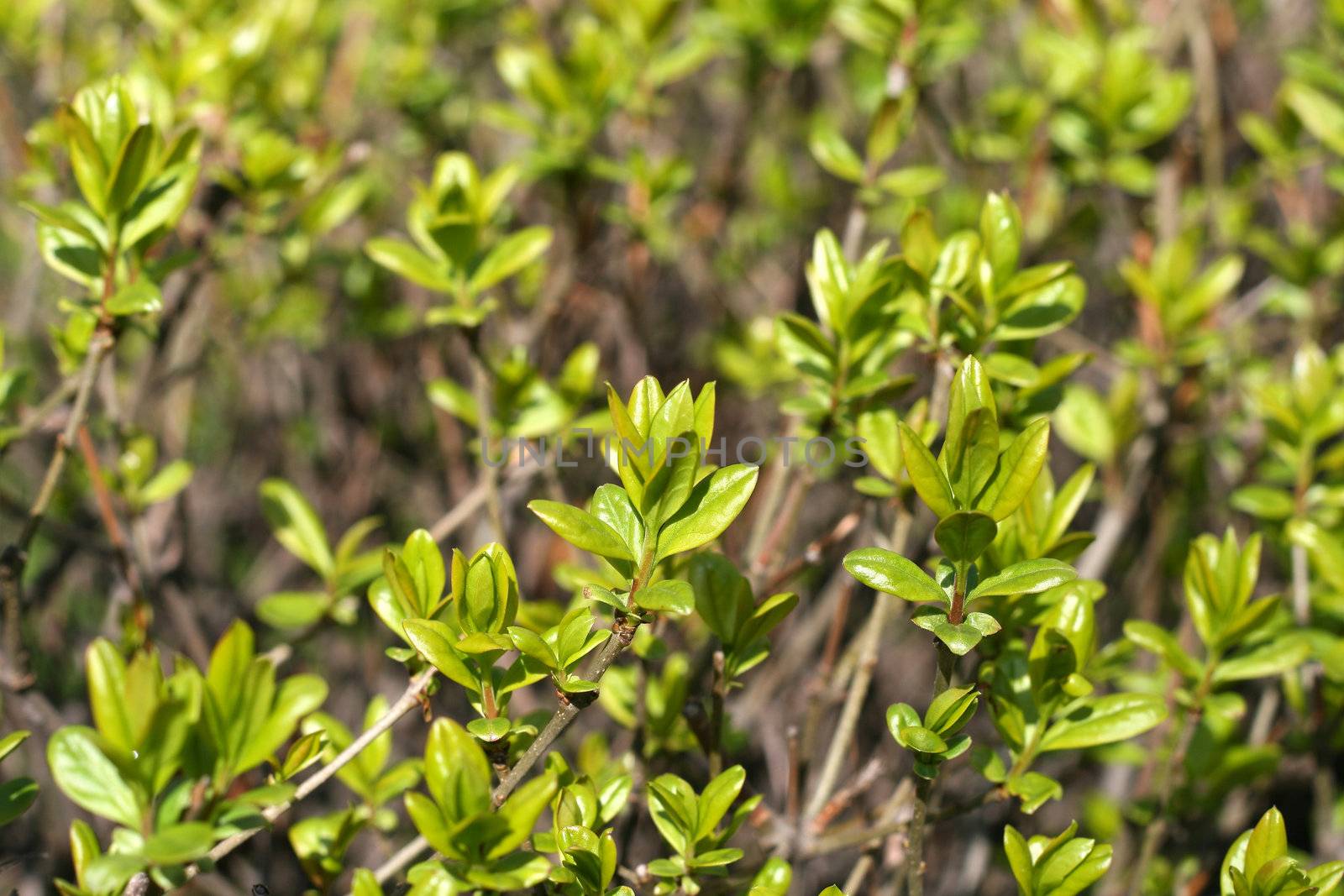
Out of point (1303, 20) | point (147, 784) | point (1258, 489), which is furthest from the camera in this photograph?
point (1303, 20)

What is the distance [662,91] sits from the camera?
306 centimetres

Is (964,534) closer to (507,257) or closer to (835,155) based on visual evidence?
(507,257)

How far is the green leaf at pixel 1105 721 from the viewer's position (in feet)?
3.65

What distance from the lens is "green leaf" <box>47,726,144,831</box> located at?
0.88 metres

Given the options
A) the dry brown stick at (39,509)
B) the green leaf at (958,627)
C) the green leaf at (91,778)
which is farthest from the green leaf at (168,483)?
the green leaf at (958,627)

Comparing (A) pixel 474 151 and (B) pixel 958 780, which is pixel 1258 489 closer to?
(B) pixel 958 780

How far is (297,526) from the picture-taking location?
5.01ft

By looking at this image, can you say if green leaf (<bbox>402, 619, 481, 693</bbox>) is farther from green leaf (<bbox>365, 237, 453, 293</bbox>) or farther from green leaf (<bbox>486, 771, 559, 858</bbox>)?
green leaf (<bbox>365, 237, 453, 293</bbox>)

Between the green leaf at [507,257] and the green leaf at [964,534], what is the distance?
27.6 inches

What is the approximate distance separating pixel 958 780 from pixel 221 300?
5.84 ft

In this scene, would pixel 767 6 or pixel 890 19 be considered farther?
pixel 767 6

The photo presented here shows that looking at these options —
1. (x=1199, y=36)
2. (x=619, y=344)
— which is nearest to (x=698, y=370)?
(x=619, y=344)

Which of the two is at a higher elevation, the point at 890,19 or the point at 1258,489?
the point at 890,19

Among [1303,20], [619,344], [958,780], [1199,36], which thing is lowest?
[958,780]
